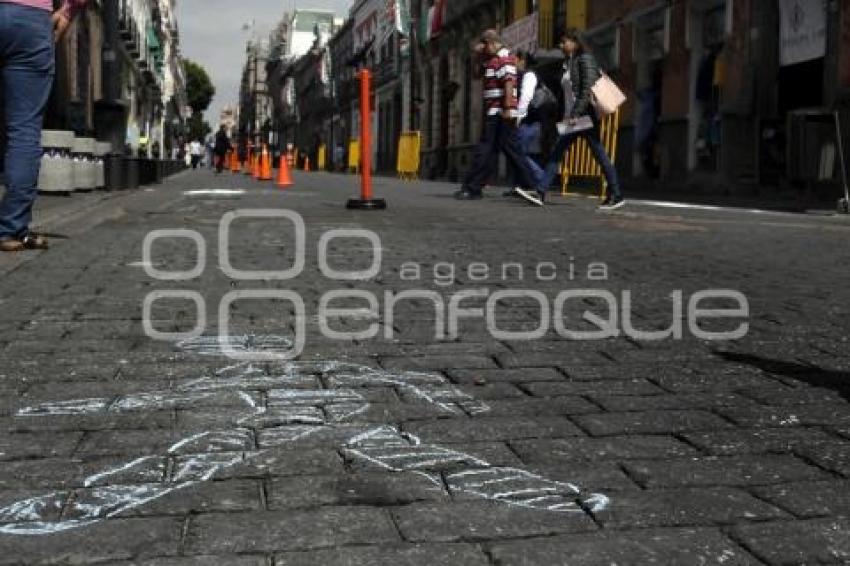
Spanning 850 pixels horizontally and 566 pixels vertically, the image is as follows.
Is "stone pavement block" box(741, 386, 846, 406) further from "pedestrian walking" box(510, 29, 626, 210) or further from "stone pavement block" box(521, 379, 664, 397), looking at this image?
"pedestrian walking" box(510, 29, 626, 210)

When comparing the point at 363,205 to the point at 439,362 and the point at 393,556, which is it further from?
the point at 393,556

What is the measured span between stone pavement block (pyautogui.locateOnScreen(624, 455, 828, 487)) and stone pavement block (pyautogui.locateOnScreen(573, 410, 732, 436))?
252 mm

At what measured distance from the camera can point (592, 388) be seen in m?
3.07

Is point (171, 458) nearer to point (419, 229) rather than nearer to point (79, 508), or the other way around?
point (79, 508)

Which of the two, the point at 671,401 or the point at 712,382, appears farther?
the point at 712,382

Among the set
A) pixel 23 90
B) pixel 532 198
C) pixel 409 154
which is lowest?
pixel 532 198

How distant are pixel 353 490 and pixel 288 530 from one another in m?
0.25

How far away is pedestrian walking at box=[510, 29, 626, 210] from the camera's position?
38.8ft

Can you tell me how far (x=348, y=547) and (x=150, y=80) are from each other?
51184 mm

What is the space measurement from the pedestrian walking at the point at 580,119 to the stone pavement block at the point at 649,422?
903 cm

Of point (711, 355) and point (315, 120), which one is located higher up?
point (315, 120)

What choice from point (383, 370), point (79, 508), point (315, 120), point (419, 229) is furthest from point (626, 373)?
point (315, 120)

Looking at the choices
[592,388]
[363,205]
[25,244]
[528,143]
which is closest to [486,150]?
[528,143]

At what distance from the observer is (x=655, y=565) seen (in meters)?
1.75
